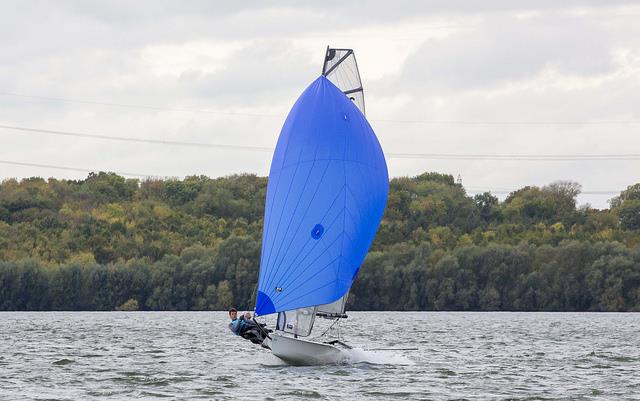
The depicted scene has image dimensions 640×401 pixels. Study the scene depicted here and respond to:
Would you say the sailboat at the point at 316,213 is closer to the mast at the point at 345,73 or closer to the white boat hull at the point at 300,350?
the white boat hull at the point at 300,350

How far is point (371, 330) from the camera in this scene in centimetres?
8250

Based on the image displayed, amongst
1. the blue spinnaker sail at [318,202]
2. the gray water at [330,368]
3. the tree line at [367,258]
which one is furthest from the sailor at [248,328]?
the tree line at [367,258]

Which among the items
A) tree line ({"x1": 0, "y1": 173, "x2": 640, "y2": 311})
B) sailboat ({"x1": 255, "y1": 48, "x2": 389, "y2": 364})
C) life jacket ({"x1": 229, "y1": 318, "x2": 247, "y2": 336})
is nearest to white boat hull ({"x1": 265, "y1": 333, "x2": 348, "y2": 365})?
sailboat ({"x1": 255, "y1": 48, "x2": 389, "y2": 364})

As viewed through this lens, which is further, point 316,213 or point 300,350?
point 316,213

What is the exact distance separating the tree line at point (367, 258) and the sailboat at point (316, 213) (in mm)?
→ 77322

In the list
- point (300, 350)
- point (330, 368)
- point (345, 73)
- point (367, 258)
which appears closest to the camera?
point (300, 350)

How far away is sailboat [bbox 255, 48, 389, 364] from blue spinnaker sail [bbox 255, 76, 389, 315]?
0.10ft

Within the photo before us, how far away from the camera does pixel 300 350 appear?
45125 millimetres

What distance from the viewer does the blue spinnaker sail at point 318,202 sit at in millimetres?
45281

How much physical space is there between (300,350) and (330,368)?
131cm

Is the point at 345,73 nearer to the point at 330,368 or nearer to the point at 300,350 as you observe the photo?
the point at 300,350

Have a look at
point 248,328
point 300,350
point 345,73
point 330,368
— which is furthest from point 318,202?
point 345,73

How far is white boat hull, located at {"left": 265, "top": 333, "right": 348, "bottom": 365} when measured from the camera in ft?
148

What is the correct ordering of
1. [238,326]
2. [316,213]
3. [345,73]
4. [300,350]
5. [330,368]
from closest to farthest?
[300,350]
[238,326]
[316,213]
[330,368]
[345,73]
